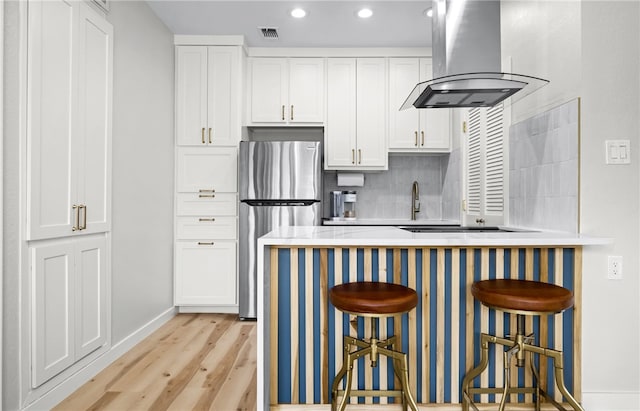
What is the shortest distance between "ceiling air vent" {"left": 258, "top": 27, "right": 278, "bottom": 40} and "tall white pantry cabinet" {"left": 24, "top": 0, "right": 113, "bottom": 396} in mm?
1409

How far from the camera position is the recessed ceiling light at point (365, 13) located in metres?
3.35

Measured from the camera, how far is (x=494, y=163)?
3025 mm

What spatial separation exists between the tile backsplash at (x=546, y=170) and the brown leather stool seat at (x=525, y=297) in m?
0.48

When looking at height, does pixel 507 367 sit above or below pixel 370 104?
below

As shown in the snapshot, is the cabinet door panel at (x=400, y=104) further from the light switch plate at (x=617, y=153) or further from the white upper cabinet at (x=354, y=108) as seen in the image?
the light switch plate at (x=617, y=153)

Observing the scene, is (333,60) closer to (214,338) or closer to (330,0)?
(330,0)

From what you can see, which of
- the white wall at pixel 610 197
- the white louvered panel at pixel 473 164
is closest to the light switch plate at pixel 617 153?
the white wall at pixel 610 197

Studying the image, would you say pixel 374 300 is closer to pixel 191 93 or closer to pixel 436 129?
pixel 436 129

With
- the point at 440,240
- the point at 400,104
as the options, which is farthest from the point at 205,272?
the point at 440,240

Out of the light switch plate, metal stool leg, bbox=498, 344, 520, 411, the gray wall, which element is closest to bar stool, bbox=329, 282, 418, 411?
metal stool leg, bbox=498, 344, 520, 411

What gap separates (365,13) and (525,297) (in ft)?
8.67

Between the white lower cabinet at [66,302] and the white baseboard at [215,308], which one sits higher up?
the white lower cabinet at [66,302]

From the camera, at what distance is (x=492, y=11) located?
7.30ft

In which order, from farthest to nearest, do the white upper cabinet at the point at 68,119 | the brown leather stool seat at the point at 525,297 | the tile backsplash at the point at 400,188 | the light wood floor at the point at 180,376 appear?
1. the tile backsplash at the point at 400,188
2. the light wood floor at the point at 180,376
3. the white upper cabinet at the point at 68,119
4. the brown leather stool seat at the point at 525,297
